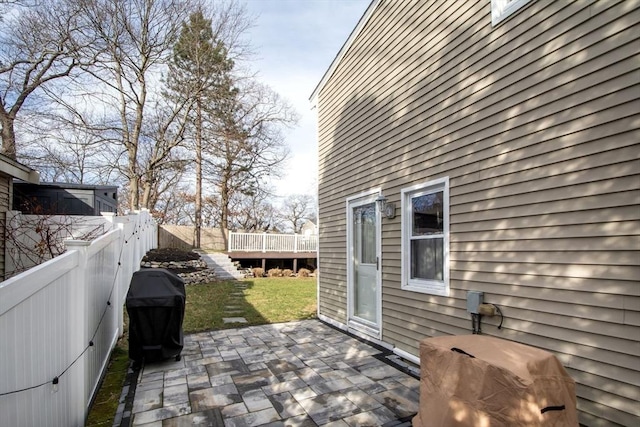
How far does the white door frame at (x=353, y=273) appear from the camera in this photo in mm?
4926

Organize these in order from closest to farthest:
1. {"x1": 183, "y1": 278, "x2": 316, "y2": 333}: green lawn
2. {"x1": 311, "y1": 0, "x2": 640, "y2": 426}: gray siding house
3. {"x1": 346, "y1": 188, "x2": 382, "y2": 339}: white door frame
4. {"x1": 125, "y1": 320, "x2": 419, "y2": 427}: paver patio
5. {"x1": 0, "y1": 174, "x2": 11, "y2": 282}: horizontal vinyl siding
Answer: {"x1": 311, "y1": 0, "x2": 640, "y2": 426}: gray siding house
{"x1": 125, "y1": 320, "x2": 419, "y2": 427}: paver patio
{"x1": 346, "y1": 188, "x2": 382, "y2": 339}: white door frame
{"x1": 183, "y1": 278, "x2": 316, "y2": 333}: green lawn
{"x1": 0, "y1": 174, "x2": 11, "y2": 282}: horizontal vinyl siding

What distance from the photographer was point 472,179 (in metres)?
3.41

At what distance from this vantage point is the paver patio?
2.93 metres

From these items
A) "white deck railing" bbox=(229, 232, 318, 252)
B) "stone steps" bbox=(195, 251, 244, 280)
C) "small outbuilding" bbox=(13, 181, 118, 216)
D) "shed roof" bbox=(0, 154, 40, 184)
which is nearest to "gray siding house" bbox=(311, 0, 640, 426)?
"shed roof" bbox=(0, 154, 40, 184)

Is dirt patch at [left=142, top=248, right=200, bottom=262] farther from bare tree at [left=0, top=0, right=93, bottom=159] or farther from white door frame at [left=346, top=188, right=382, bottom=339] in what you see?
white door frame at [left=346, top=188, right=382, bottom=339]

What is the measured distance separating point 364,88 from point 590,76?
3.39m

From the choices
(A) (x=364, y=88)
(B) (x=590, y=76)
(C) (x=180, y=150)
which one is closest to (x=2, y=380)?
(B) (x=590, y=76)

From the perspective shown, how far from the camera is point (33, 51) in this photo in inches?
497

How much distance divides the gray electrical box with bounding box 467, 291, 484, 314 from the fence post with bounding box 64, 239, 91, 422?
3.17m

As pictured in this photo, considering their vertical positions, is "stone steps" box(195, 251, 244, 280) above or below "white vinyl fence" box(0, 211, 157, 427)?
below

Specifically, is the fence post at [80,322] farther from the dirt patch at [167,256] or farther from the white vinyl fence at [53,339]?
the dirt patch at [167,256]

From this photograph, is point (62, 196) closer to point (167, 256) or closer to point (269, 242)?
point (167, 256)

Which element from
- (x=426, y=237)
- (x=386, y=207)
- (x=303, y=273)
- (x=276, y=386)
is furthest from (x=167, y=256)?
(x=426, y=237)

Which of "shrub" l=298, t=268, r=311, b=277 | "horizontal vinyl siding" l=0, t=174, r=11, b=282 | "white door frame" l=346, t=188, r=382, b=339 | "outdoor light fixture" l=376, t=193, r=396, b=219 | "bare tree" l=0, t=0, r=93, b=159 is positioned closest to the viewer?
"outdoor light fixture" l=376, t=193, r=396, b=219
